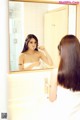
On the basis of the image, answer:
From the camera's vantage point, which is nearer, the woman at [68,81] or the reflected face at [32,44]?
the woman at [68,81]

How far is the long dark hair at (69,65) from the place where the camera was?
3.61 feet

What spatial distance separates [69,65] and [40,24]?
497 mm

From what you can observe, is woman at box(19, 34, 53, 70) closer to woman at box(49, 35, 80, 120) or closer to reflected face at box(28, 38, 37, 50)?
reflected face at box(28, 38, 37, 50)

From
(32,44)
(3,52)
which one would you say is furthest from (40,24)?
(3,52)

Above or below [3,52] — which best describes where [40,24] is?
above

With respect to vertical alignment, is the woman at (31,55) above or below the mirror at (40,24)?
below

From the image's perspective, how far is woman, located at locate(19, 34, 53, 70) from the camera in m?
1.45

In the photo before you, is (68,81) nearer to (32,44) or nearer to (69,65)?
(69,65)

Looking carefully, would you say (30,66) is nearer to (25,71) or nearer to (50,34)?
(25,71)

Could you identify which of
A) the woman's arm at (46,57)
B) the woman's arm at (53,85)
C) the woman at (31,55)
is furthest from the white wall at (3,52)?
the woman's arm at (46,57)

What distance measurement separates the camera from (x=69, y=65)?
1.10 metres

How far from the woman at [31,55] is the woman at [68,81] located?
35 centimetres

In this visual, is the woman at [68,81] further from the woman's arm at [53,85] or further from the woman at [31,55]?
the woman at [31,55]

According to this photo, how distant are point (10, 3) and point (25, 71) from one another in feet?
1.46
